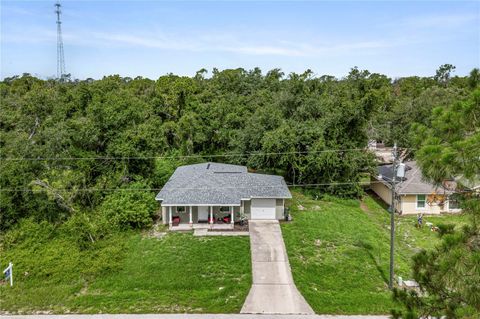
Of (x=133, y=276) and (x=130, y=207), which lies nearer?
(x=133, y=276)

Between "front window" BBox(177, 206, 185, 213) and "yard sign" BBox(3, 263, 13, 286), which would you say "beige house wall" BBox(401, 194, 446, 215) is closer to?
"front window" BBox(177, 206, 185, 213)

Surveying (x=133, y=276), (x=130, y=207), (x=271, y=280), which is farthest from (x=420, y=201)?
(x=133, y=276)

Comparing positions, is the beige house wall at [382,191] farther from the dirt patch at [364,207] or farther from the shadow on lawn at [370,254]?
the shadow on lawn at [370,254]

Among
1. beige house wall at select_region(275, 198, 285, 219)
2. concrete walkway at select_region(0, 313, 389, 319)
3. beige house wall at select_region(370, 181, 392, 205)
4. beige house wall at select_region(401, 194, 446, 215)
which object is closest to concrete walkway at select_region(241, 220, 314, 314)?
concrete walkway at select_region(0, 313, 389, 319)

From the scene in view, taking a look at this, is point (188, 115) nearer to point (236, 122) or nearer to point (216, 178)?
point (236, 122)

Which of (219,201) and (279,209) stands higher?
(219,201)

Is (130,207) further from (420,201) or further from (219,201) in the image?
(420,201)
